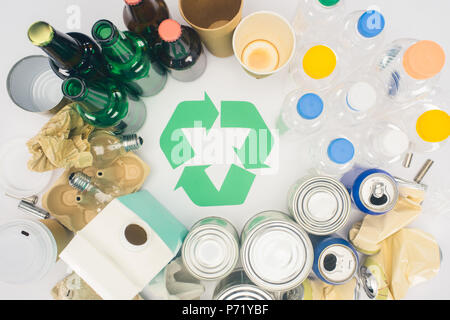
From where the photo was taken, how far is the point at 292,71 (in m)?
0.76

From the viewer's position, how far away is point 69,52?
1.77 ft

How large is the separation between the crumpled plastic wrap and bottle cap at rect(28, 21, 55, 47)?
0.51 meters

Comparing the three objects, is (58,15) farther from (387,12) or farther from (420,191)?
(420,191)

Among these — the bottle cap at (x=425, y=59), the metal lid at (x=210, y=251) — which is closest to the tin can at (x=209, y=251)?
the metal lid at (x=210, y=251)

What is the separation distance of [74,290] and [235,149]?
0.54 m

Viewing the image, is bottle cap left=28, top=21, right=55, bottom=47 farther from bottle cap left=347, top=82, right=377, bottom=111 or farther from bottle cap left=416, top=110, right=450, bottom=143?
bottle cap left=416, top=110, right=450, bottom=143

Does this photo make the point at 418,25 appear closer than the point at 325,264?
No

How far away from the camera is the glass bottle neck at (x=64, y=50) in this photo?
0.51m

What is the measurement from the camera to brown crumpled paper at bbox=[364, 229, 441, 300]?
714 millimetres

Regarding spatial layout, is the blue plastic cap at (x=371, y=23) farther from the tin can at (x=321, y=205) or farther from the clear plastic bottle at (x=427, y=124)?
the tin can at (x=321, y=205)

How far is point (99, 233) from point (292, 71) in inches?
23.7

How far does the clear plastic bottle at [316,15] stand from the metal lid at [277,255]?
0.48 metres
